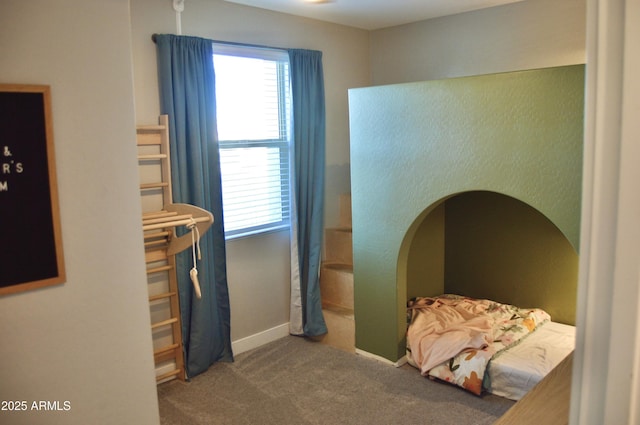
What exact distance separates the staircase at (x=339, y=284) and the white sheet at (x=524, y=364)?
3.76 feet

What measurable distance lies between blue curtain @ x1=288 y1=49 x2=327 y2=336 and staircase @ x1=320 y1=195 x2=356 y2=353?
106 mm

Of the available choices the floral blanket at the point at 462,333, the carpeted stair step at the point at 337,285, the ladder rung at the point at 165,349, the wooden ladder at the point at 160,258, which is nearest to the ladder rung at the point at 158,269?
the wooden ladder at the point at 160,258

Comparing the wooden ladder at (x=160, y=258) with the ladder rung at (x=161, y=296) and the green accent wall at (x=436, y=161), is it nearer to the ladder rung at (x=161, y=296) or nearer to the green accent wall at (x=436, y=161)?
the ladder rung at (x=161, y=296)

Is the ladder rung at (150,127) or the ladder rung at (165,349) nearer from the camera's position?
the ladder rung at (150,127)

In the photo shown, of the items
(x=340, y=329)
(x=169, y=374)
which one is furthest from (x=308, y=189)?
(x=169, y=374)

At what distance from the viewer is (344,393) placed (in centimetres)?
331

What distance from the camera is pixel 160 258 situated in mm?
3320

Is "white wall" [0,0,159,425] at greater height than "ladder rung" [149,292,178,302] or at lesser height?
greater

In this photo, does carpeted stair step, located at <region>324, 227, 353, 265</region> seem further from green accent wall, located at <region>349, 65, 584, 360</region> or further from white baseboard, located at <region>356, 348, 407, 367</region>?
white baseboard, located at <region>356, 348, 407, 367</region>

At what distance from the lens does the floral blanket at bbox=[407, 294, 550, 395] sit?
329 cm

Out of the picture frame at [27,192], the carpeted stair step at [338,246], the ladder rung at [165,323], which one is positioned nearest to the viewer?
the picture frame at [27,192]

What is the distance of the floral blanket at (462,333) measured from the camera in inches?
129

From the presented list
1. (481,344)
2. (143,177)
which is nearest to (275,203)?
(143,177)

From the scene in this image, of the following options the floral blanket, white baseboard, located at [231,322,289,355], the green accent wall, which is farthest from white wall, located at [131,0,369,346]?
the floral blanket
